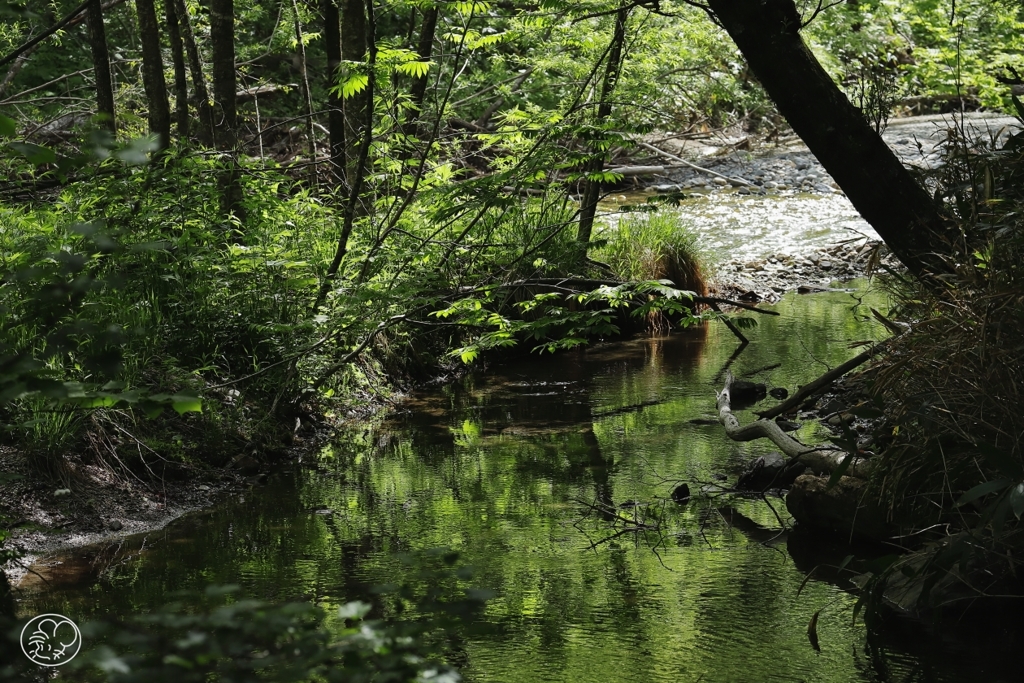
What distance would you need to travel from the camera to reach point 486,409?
8273 mm

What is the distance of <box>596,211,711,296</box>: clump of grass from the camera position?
36.2ft

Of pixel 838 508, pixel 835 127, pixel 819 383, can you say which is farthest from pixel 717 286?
pixel 838 508

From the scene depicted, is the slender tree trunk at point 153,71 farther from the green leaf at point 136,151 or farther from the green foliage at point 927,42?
the green foliage at point 927,42

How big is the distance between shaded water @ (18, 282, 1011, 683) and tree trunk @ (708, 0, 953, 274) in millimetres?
1099

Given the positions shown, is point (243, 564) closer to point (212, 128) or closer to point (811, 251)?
point (212, 128)

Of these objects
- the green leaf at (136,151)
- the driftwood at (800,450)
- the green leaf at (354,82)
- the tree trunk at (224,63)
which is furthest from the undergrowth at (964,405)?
the tree trunk at (224,63)

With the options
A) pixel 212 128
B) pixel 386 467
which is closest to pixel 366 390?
pixel 386 467

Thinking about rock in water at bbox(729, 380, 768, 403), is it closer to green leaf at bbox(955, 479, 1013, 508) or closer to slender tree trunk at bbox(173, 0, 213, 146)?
green leaf at bbox(955, 479, 1013, 508)

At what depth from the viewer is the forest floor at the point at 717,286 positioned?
5227 millimetres

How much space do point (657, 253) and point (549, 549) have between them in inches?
272

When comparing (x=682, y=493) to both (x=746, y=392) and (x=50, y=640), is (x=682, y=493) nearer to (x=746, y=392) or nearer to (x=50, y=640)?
(x=746, y=392)

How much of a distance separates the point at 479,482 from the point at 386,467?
0.78 meters

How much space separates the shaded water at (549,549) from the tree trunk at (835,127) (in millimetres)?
1099

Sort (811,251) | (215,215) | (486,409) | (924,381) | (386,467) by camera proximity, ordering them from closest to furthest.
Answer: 1. (924,381)
2. (386,467)
3. (215,215)
4. (486,409)
5. (811,251)
